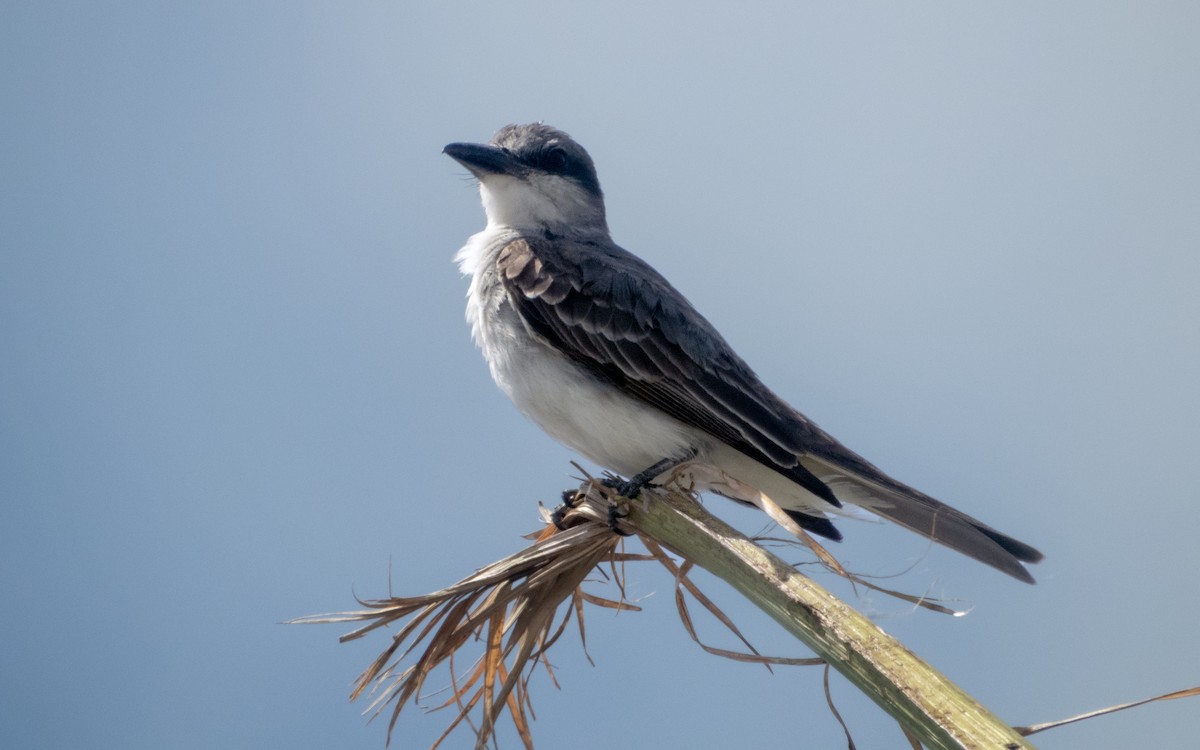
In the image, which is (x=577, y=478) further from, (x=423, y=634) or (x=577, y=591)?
(x=423, y=634)

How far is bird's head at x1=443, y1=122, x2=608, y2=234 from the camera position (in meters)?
4.77

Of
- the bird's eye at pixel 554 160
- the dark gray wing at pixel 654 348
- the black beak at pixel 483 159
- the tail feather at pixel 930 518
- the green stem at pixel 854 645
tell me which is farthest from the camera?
the bird's eye at pixel 554 160

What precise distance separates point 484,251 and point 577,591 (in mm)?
1997

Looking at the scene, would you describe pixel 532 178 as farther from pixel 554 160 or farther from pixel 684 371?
pixel 684 371

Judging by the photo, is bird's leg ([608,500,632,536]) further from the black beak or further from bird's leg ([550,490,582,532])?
the black beak

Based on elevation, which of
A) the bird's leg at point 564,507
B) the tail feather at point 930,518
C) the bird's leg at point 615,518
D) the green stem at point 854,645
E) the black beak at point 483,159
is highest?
the black beak at point 483,159

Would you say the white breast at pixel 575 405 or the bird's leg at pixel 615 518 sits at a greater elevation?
the white breast at pixel 575 405

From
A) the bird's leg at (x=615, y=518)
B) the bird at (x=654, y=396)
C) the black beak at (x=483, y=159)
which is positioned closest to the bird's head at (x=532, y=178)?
the black beak at (x=483, y=159)

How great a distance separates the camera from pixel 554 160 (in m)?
4.98

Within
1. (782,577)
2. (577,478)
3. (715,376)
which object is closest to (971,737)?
(782,577)

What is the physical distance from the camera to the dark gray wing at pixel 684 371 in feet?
11.9

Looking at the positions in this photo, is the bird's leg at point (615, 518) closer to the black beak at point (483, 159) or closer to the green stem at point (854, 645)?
the green stem at point (854, 645)

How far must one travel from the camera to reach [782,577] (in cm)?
196

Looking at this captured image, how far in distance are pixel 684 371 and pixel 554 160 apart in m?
1.53
